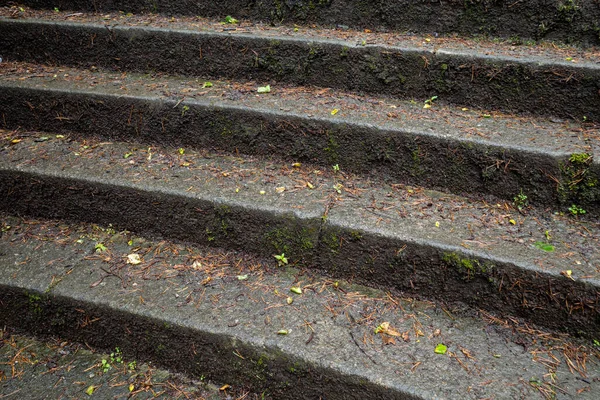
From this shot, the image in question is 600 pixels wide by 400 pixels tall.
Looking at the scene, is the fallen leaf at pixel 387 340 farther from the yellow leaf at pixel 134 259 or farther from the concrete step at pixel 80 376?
the yellow leaf at pixel 134 259

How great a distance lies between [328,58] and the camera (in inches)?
110

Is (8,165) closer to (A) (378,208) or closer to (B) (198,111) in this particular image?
(B) (198,111)

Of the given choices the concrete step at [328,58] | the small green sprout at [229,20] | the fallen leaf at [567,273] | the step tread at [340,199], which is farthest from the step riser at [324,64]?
the fallen leaf at [567,273]

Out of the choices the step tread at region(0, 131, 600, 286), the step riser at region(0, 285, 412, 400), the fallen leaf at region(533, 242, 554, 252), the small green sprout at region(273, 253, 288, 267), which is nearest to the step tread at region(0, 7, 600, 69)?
the step tread at region(0, 131, 600, 286)

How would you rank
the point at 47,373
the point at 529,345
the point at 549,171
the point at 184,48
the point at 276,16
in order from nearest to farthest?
the point at 529,345 → the point at 47,373 → the point at 549,171 → the point at 184,48 → the point at 276,16

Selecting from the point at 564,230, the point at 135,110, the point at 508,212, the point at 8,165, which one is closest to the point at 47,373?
the point at 8,165

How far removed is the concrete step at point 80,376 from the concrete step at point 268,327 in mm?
38

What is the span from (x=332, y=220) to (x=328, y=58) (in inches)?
46.3

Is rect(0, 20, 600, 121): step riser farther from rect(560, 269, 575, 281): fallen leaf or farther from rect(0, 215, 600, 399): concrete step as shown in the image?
rect(0, 215, 600, 399): concrete step

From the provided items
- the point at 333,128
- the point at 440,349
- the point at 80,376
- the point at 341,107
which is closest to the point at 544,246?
the point at 440,349

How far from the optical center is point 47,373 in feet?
6.72

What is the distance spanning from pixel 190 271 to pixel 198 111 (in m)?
0.99

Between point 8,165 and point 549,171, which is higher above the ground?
point 549,171

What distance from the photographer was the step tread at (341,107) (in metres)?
2.33
